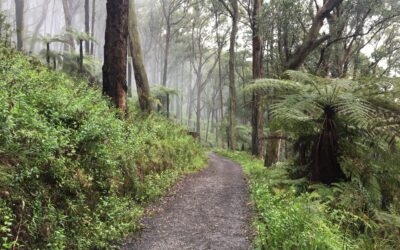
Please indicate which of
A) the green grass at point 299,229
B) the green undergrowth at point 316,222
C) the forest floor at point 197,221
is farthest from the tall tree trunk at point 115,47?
the green grass at point 299,229

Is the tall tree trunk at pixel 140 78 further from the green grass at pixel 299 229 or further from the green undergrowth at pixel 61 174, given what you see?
the green grass at pixel 299 229

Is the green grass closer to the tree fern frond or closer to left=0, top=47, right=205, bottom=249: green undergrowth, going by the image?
left=0, top=47, right=205, bottom=249: green undergrowth

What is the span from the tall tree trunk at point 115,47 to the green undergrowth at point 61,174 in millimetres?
2228

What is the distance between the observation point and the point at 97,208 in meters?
5.29

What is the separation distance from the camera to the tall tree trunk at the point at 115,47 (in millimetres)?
9555

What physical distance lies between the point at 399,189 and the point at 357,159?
116 centimetres

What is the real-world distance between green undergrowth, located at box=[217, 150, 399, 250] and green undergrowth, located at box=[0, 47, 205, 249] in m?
2.10

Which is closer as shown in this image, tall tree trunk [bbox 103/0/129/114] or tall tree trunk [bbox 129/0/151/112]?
tall tree trunk [bbox 103/0/129/114]

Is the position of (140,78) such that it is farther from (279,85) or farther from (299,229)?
(299,229)

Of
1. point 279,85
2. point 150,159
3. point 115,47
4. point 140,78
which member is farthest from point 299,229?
point 140,78

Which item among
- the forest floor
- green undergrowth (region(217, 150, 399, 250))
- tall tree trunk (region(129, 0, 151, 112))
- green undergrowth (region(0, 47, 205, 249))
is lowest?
the forest floor

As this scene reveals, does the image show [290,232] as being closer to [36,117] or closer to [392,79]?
[36,117]

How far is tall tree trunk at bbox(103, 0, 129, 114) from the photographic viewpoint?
376 inches

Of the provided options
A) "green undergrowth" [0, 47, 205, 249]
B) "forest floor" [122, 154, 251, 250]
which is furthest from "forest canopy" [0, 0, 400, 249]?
"forest floor" [122, 154, 251, 250]
